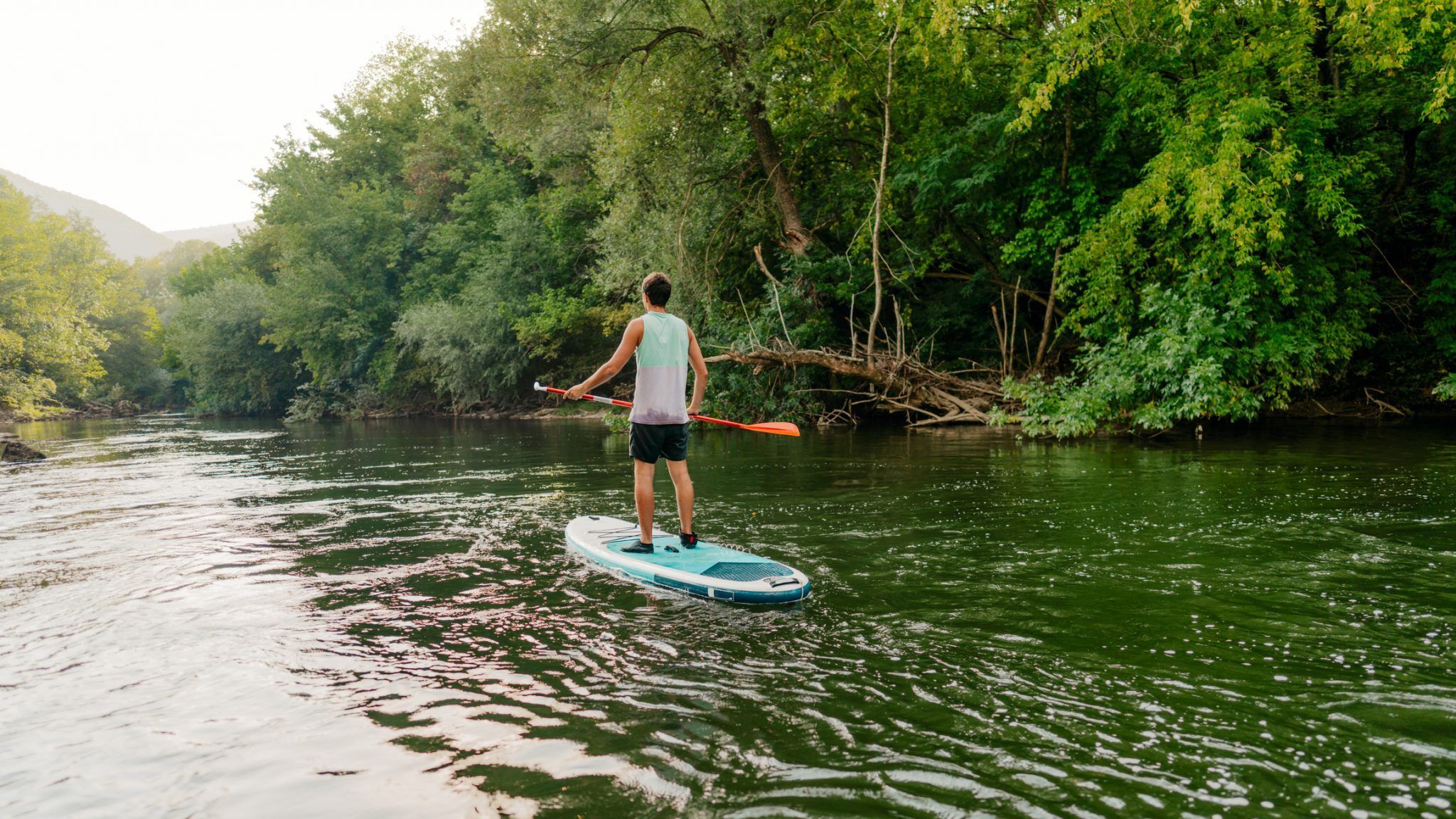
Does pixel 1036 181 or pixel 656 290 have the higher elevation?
pixel 1036 181

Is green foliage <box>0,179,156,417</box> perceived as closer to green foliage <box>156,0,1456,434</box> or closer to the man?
green foliage <box>156,0,1456,434</box>

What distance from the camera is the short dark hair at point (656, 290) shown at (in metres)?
6.83

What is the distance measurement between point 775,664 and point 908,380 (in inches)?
650

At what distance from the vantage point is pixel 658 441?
22.2 ft

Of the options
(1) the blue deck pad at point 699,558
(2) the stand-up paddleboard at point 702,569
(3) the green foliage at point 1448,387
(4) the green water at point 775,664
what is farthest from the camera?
(3) the green foliage at point 1448,387

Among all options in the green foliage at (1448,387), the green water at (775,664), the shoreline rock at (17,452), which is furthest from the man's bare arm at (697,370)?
the shoreline rock at (17,452)

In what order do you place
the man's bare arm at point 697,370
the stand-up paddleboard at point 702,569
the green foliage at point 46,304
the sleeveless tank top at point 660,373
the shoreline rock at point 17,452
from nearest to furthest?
the stand-up paddleboard at point 702,569, the sleeveless tank top at point 660,373, the man's bare arm at point 697,370, the shoreline rock at point 17,452, the green foliage at point 46,304

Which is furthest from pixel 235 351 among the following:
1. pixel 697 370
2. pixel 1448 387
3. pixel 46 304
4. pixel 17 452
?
pixel 1448 387

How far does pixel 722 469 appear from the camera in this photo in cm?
1386

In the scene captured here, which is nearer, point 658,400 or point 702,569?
point 702,569

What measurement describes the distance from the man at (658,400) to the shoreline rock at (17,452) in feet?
62.2

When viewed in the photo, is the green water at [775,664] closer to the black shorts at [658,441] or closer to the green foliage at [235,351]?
the black shorts at [658,441]

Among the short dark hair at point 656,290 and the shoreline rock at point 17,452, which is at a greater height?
the short dark hair at point 656,290

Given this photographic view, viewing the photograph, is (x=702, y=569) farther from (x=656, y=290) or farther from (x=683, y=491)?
(x=656, y=290)
